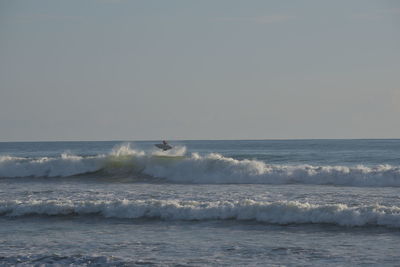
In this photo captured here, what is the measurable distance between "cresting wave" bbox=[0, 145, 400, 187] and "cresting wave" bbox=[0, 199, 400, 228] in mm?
9479

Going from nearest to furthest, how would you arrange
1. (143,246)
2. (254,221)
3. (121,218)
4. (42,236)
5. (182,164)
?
(143,246)
(42,236)
(254,221)
(121,218)
(182,164)

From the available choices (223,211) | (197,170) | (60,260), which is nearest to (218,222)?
(223,211)

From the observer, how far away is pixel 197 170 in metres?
30.4

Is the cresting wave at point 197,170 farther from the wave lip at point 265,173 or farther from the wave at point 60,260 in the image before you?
the wave at point 60,260

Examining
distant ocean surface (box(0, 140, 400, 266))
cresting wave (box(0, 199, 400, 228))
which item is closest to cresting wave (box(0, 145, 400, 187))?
distant ocean surface (box(0, 140, 400, 266))

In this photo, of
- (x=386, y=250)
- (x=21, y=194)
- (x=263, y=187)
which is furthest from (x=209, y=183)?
(x=386, y=250)

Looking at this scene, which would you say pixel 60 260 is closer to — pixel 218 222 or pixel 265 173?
pixel 218 222

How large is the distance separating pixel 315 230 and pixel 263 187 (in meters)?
9.77

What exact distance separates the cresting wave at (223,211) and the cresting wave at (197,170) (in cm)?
948

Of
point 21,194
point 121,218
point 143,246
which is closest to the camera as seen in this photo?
point 143,246

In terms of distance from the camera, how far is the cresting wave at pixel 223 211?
15.2m

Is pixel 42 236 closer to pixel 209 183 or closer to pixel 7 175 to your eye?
pixel 209 183

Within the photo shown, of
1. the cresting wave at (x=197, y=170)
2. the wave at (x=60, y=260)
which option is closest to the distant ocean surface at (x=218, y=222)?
the wave at (x=60, y=260)

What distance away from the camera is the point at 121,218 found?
17094 mm
